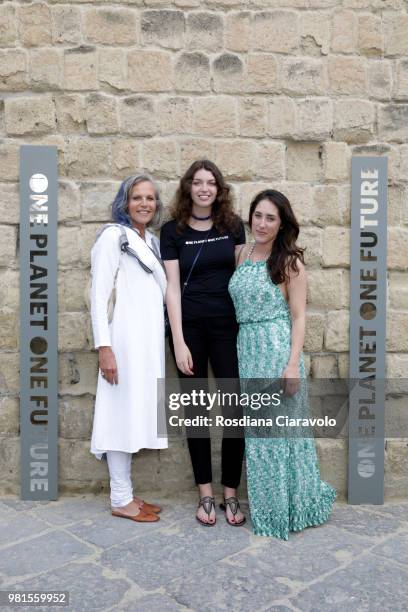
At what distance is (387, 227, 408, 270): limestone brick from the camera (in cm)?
360

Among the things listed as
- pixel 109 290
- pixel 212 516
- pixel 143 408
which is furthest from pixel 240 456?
pixel 109 290

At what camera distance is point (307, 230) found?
11.8ft

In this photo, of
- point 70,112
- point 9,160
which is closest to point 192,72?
point 70,112

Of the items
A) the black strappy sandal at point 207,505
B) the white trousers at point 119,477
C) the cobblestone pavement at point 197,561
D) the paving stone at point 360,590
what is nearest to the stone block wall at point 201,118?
the white trousers at point 119,477

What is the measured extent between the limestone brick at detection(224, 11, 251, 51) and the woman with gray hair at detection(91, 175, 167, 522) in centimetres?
111

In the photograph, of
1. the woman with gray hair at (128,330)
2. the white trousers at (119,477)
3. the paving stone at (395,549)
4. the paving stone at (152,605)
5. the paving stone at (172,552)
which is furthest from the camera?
the white trousers at (119,477)

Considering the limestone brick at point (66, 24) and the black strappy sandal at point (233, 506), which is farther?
the limestone brick at point (66, 24)

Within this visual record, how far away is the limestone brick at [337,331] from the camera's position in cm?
362

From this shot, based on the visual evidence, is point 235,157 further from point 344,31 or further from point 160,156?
point 344,31

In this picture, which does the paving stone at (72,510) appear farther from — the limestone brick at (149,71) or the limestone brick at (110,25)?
the limestone brick at (110,25)

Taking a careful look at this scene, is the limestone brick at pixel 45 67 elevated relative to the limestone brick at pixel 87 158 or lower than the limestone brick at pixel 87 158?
elevated

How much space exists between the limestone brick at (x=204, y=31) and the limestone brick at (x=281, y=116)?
0.51m

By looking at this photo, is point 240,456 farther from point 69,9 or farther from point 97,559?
point 69,9

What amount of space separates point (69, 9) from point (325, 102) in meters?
1.75
